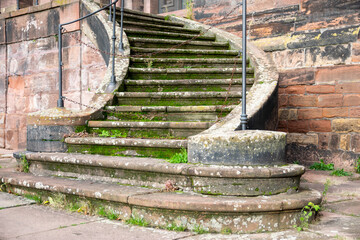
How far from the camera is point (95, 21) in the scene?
24.4 feet

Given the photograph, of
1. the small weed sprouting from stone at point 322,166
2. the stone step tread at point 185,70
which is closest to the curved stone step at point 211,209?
the stone step tread at point 185,70

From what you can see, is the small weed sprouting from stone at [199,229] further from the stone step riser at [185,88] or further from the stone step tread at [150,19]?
the stone step tread at [150,19]

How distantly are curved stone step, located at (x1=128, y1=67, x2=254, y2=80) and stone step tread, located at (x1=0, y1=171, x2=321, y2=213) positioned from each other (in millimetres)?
2654

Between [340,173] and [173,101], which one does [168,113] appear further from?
[340,173]

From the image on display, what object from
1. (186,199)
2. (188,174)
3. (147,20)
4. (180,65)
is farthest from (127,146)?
(147,20)

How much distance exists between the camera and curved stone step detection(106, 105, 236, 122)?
17.0ft

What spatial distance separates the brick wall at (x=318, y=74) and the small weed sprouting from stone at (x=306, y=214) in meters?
3.43

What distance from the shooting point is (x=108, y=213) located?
3.66m

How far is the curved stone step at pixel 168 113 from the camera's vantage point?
5195mm

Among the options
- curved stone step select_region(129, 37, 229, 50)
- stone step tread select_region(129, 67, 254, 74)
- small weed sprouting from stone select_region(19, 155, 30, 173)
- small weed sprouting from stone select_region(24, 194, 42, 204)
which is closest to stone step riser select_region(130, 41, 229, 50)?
curved stone step select_region(129, 37, 229, 50)

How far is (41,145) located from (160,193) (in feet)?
7.69

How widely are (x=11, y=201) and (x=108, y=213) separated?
1.30 m

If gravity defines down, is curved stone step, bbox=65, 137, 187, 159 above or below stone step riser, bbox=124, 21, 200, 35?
below

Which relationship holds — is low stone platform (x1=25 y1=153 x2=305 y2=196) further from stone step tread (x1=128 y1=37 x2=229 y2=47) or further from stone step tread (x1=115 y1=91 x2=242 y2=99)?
stone step tread (x1=128 y1=37 x2=229 y2=47)
